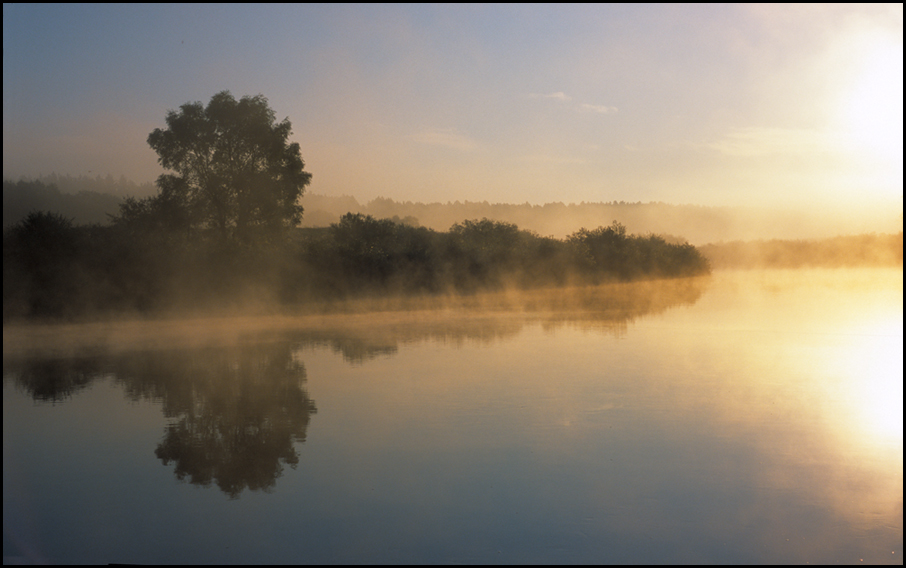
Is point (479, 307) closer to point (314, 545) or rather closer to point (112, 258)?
point (112, 258)

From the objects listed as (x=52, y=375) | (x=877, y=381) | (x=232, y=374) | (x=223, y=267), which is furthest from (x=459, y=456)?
(x=223, y=267)

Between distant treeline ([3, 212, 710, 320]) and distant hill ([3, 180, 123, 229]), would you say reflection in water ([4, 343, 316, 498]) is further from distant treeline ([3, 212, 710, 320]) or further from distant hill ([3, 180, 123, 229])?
distant hill ([3, 180, 123, 229])

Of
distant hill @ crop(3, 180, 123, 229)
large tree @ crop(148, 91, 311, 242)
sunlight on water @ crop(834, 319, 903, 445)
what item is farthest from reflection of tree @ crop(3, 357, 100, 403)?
large tree @ crop(148, 91, 311, 242)

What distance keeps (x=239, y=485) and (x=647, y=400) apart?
18.0ft

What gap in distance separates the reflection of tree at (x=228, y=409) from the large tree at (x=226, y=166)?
15225 mm

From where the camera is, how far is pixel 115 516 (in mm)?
5180

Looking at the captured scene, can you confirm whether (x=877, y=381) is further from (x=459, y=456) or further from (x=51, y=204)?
(x=51, y=204)

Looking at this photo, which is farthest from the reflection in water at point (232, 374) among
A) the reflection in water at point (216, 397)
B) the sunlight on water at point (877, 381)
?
the sunlight on water at point (877, 381)

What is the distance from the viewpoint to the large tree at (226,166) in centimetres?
2827

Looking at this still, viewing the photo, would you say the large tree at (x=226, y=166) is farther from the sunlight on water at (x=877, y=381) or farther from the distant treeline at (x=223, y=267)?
the sunlight on water at (x=877, y=381)

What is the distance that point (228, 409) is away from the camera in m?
8.81

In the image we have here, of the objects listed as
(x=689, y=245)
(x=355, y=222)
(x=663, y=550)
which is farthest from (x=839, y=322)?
(x=689, y=245)

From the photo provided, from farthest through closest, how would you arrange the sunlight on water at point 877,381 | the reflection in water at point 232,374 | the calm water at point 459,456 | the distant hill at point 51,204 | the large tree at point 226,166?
the large tree at point 226,166
the distant hill at point 51,204
the sunlight on water at point 877,381
the reflection in water at point 232,374
the calm water at point 459,456

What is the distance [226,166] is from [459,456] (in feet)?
82.8
